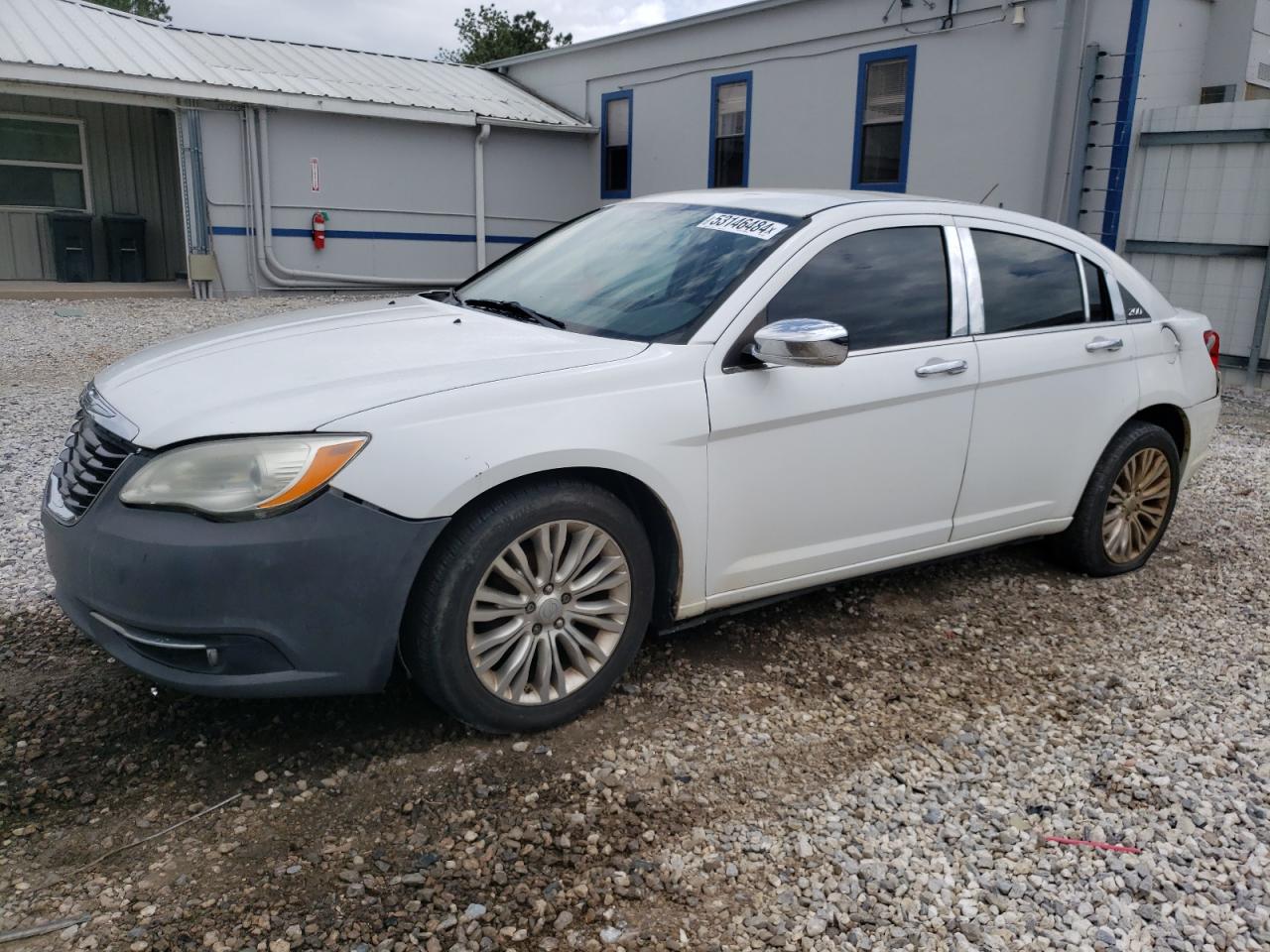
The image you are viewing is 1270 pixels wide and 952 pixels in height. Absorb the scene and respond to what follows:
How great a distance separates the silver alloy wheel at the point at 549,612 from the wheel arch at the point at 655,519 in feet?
0.50

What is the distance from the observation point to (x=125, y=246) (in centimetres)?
1681

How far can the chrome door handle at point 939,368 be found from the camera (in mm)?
3854

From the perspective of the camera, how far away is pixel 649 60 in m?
17.6

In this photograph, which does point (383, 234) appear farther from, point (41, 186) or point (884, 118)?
point (884, 118)

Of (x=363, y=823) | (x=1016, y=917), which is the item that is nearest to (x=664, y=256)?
(x=363, y=823)


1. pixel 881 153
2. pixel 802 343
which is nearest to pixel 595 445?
pixel 802 343

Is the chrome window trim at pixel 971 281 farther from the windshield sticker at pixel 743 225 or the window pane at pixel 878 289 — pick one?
the windshield sticker at pixel 743 225

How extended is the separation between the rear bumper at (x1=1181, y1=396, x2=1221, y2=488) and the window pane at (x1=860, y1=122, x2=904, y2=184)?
9397mm

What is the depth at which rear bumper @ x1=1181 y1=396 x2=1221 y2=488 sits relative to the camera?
4965 millimetres

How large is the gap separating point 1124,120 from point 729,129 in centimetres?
666

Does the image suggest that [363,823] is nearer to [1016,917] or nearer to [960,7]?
[1016,917]

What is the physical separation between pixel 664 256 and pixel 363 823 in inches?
85.6

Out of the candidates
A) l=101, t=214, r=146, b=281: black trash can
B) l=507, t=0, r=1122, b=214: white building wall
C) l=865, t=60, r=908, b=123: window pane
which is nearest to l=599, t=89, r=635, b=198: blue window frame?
l=507, t=0, r=1122, b=214: white building wall

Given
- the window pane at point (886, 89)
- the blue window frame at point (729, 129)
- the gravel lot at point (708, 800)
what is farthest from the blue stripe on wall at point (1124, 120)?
the gravel lot at point (708, 800)
